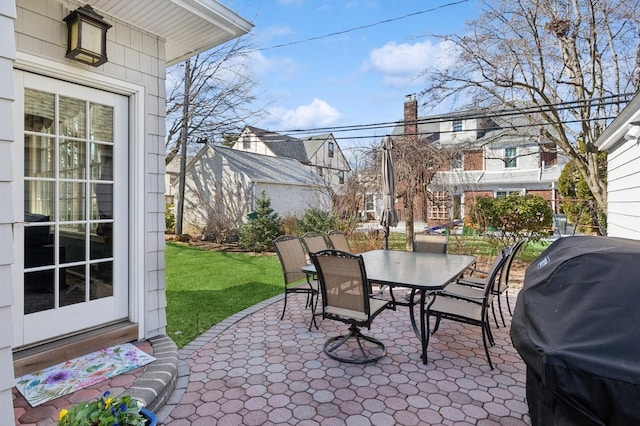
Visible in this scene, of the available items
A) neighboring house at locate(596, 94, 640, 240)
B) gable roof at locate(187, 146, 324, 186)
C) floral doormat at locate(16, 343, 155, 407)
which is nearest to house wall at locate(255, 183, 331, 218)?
gable roof at locate(187, 146, 324, 186)

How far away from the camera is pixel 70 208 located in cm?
314

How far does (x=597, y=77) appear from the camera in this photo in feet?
31.5

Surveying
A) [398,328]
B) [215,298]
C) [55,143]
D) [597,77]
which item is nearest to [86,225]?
[55,143]

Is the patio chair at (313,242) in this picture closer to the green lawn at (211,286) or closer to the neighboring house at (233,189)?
the green lawn at (211,286)

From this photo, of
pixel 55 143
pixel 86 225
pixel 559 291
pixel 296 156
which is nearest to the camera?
pixel 559 291

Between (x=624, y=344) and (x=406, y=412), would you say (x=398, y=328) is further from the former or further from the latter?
(x=624, y=344)

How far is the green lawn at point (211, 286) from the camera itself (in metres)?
4.66

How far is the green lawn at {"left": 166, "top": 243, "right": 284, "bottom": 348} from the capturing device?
15.3 feet

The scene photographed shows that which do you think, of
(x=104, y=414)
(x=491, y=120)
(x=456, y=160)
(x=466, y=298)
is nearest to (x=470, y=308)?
(x=466, y=298)

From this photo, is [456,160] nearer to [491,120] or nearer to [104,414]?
[491,120]

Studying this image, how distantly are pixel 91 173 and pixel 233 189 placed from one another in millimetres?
11976

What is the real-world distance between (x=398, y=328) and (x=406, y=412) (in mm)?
1786

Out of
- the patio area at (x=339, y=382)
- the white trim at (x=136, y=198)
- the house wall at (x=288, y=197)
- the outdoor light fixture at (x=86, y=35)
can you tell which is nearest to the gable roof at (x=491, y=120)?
the patio area at (x=339, y=382)

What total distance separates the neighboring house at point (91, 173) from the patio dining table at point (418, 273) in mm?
1890
